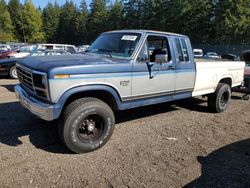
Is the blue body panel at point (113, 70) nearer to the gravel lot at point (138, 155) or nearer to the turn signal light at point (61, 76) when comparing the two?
the turn signal light at point (61, 76)

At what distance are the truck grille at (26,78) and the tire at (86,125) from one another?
81 centimetres

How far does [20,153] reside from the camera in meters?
4.83

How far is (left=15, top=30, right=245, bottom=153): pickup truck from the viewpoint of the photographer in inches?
181

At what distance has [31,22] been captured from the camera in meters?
79.8

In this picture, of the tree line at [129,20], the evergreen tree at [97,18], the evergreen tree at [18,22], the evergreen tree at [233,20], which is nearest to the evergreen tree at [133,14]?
the tree line at [129,20]

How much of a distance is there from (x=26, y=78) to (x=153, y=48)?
270cm

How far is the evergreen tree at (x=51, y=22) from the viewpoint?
9203cm

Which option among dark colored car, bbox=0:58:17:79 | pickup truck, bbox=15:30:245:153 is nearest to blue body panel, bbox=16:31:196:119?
pickup truck, bbox=15:30:245:153

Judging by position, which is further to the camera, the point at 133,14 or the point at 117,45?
the point at 133,14

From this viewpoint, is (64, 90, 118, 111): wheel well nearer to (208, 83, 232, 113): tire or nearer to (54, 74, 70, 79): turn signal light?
(54, 74, 70, 79): turn signal light

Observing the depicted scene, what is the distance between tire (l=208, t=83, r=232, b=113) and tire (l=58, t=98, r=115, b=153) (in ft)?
12.1

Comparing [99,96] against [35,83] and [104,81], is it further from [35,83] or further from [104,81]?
[35,83]

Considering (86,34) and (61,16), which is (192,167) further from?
(61,16)

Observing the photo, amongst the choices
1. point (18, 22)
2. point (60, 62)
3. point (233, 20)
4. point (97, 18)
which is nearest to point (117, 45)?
point (60, 62)
